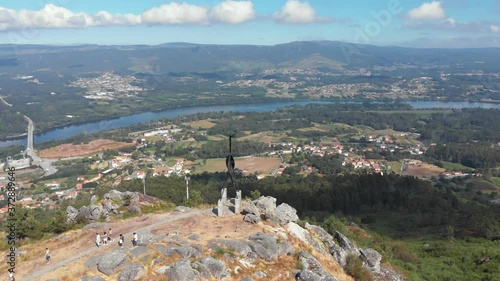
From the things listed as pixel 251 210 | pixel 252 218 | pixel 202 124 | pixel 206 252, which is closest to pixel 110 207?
pixel 251 210

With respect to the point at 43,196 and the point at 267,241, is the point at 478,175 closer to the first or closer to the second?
the point at 267,241

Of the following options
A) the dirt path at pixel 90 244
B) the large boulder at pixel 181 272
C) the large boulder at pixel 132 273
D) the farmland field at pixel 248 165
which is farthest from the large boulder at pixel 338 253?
the farmland field at pixel 248 165

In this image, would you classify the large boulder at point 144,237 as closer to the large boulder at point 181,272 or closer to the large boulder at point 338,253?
the large boulder at point 181,272

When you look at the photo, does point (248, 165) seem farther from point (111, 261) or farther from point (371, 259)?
point (111, 261)

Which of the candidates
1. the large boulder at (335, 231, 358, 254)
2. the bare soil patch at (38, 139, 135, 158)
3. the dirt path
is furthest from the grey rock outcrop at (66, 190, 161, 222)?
the bare soil patch at (38, 139, 135, 158)

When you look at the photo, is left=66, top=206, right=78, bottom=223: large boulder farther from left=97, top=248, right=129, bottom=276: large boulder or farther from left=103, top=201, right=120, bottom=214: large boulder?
left=97, top=248, right=129, bottom=276: large boulder

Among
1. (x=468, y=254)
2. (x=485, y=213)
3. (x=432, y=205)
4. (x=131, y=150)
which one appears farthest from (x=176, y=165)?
(x=468, y=254)
